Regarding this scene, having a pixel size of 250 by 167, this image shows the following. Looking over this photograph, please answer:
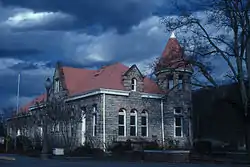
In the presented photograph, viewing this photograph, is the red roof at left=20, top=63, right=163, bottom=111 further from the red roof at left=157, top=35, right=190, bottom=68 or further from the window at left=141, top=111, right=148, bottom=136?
the red roof at left=157, top=35, right=190, bottom=68

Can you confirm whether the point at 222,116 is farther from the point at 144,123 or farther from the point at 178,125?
the point at 178,125

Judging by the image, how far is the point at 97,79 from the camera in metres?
44.7

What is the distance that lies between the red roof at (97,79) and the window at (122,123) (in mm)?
2459

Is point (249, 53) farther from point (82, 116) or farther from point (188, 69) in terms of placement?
point (82, 116)

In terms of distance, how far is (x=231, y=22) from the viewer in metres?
28.4

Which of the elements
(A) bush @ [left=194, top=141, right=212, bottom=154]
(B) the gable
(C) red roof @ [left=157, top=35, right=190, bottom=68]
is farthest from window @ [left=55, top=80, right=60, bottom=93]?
(A) bush @ [left=194, top=141, right=212, bottom=154]

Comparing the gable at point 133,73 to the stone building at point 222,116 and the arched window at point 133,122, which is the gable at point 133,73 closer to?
the arched window at point 133,122

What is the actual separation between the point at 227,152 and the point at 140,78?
14.4 m

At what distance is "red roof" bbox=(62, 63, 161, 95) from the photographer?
141 ft

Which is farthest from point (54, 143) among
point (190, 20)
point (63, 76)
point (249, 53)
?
point (249, 53)

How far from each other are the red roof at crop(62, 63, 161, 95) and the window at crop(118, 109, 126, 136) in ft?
8.07

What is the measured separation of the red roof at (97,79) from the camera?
42.8 metres

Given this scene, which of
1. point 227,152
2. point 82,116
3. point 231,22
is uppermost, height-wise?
point 231,22

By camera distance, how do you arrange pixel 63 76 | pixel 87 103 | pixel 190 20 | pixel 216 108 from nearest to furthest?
pixel 190 20 < pixel 216 108 < pixel 87 103 < pixel 63 76
